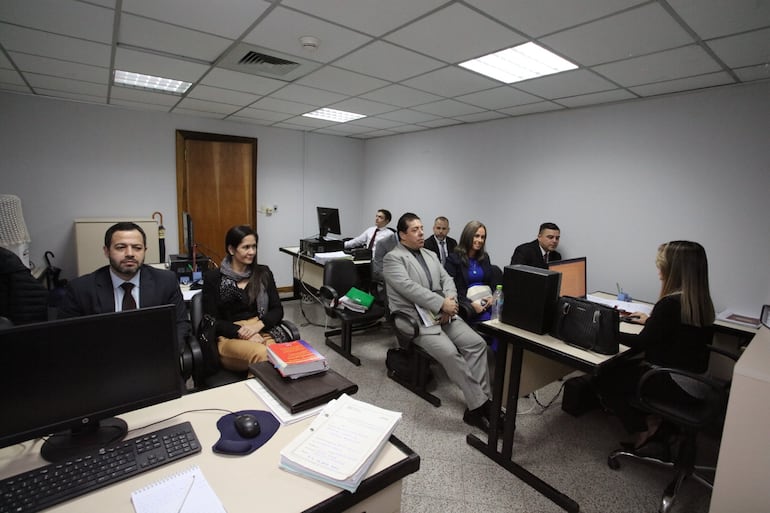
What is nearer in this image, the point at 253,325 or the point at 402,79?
the point at 253,325

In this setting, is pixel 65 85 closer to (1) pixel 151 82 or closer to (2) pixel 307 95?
(1) pixel 151 82

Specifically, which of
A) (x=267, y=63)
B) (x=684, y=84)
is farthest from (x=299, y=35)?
(x=684, y=84)

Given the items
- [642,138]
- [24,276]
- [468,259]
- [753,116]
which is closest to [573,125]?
[642,138]

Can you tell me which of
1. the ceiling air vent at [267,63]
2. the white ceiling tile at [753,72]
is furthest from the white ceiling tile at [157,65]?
the white ceiling tile at [753,72]

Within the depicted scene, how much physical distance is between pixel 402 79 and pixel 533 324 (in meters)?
2.17

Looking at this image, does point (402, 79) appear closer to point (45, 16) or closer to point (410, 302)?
point (410, 302)

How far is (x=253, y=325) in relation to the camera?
2371mm

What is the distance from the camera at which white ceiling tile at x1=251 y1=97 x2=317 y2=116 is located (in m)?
3.95

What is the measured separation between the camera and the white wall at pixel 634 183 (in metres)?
2.78

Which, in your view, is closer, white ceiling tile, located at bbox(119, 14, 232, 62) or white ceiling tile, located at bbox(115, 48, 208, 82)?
white ceiling tile, located at bbox(119, 14, 232, 62)

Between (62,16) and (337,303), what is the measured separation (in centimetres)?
274

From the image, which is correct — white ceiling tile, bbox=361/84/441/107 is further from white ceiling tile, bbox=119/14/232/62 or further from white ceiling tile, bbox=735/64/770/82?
white ceiling tile, bbox=735/64/770/82

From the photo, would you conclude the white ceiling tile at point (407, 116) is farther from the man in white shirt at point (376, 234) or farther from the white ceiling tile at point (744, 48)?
the white ceiling tile at point (744, 48)

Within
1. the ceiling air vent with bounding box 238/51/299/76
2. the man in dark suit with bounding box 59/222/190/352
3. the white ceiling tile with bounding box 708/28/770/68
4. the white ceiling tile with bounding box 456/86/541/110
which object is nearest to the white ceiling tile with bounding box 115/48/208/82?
the ceiling air vent with bounding box 238/51/299/76
